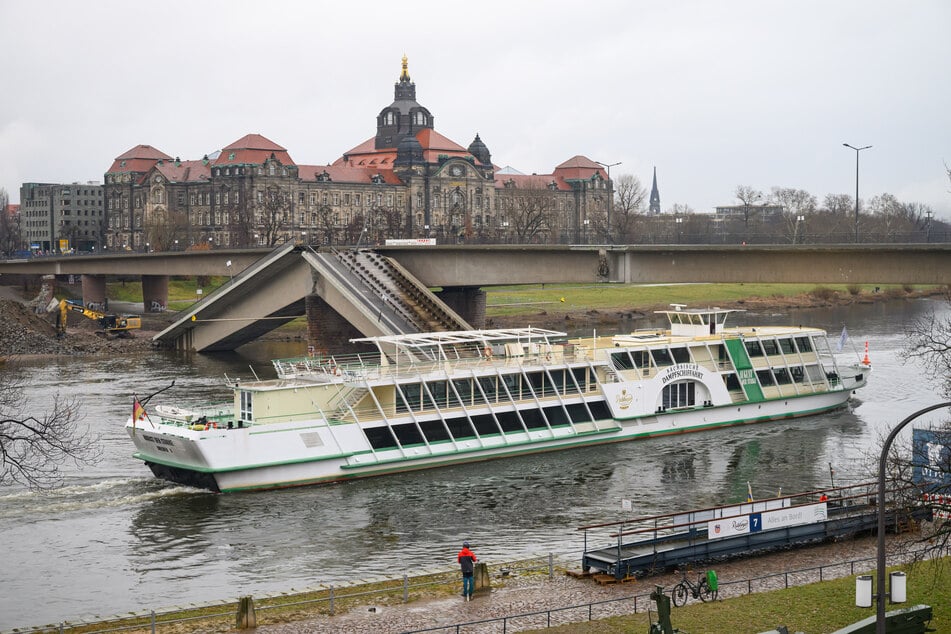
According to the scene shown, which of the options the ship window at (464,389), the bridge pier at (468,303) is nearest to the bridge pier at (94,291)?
the bridge pier at (468,303)

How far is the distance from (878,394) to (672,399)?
14511mm

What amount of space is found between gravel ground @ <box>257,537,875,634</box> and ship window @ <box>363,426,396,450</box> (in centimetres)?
1349

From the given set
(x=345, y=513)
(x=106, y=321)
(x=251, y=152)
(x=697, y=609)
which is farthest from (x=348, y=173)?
(x=697, y=609)

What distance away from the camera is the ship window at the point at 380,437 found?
45.5 m

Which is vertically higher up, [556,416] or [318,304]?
[318,304]

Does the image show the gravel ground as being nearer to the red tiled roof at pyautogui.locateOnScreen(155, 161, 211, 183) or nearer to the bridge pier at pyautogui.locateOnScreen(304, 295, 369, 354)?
the bridge pier at pyautogui.locateOnScreen(304, 295, 369, 354)

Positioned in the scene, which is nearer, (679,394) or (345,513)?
(345,513)

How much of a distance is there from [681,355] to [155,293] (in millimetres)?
71096

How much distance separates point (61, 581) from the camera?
107 ft

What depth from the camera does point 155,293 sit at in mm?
114500

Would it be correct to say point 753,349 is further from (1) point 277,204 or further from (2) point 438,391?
(1) point 277,204

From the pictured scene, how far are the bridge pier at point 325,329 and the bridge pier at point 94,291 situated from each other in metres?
42.6

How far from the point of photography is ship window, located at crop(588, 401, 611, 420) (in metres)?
52.0

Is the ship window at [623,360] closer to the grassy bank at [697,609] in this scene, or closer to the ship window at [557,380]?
the ship window at [557,380]
